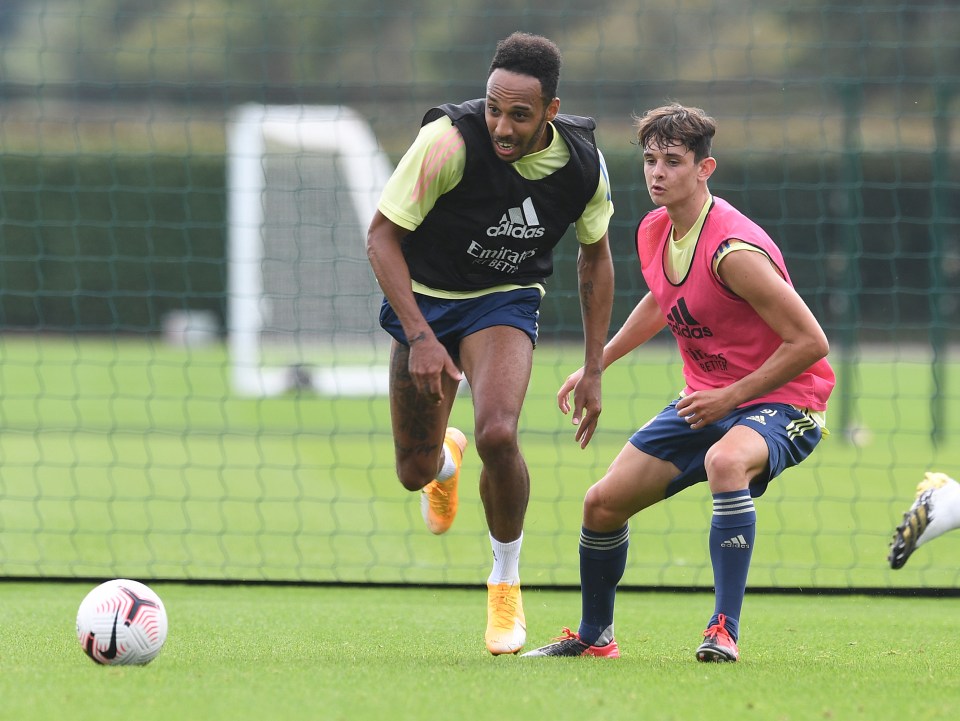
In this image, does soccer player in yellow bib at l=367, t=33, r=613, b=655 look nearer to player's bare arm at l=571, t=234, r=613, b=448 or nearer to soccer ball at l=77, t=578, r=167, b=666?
player's bare arm at l=571, t=234, r=613, b=448

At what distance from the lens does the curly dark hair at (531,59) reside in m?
4.59

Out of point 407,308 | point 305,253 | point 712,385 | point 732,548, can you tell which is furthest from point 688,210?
point 305,253

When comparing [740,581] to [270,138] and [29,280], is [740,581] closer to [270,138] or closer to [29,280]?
[270,138]

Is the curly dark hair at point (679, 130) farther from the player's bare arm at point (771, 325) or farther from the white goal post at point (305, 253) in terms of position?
the white goal post at point (305, 253)

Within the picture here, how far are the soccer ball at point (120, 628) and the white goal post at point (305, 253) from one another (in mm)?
11595

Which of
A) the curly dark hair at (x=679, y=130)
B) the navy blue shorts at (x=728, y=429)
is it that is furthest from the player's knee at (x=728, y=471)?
the curly dark hair at (x=679, y=130)

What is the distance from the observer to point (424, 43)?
3309 cm

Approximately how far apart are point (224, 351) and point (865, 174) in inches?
522

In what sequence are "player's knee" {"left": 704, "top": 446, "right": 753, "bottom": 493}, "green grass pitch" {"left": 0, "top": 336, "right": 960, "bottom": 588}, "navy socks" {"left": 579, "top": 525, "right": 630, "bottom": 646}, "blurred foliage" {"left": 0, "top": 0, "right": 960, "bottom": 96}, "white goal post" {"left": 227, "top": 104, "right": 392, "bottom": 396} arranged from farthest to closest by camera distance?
"blurred foliage" {"left": 0, "top": 0, "right": 960, "bottom": 96} < "white goal post" {"left": 227, "top": 104, "right": 392, "bottom": 396} < "green grass pitch" {"left": 0, "top": 336, "right": 960, "bottom": 588} < "navy socks" {"left": 579, "top": 525, "right": 630, "bottom": 646} < "player's knee" {"left": 704, "top": 446, "right": 753, "bottom": 493}

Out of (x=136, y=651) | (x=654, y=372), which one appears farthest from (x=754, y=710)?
(x=654, y=372)

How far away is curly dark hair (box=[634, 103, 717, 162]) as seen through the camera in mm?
4574

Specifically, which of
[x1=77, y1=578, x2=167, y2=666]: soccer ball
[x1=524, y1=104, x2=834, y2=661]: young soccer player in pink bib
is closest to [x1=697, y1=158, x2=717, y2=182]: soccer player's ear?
[x1=524, y1=104, x2=834, y2=661]: young soccer player in pink bib

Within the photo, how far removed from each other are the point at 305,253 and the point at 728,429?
14201mm

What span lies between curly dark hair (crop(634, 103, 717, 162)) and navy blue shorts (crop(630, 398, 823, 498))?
0.96 meters
